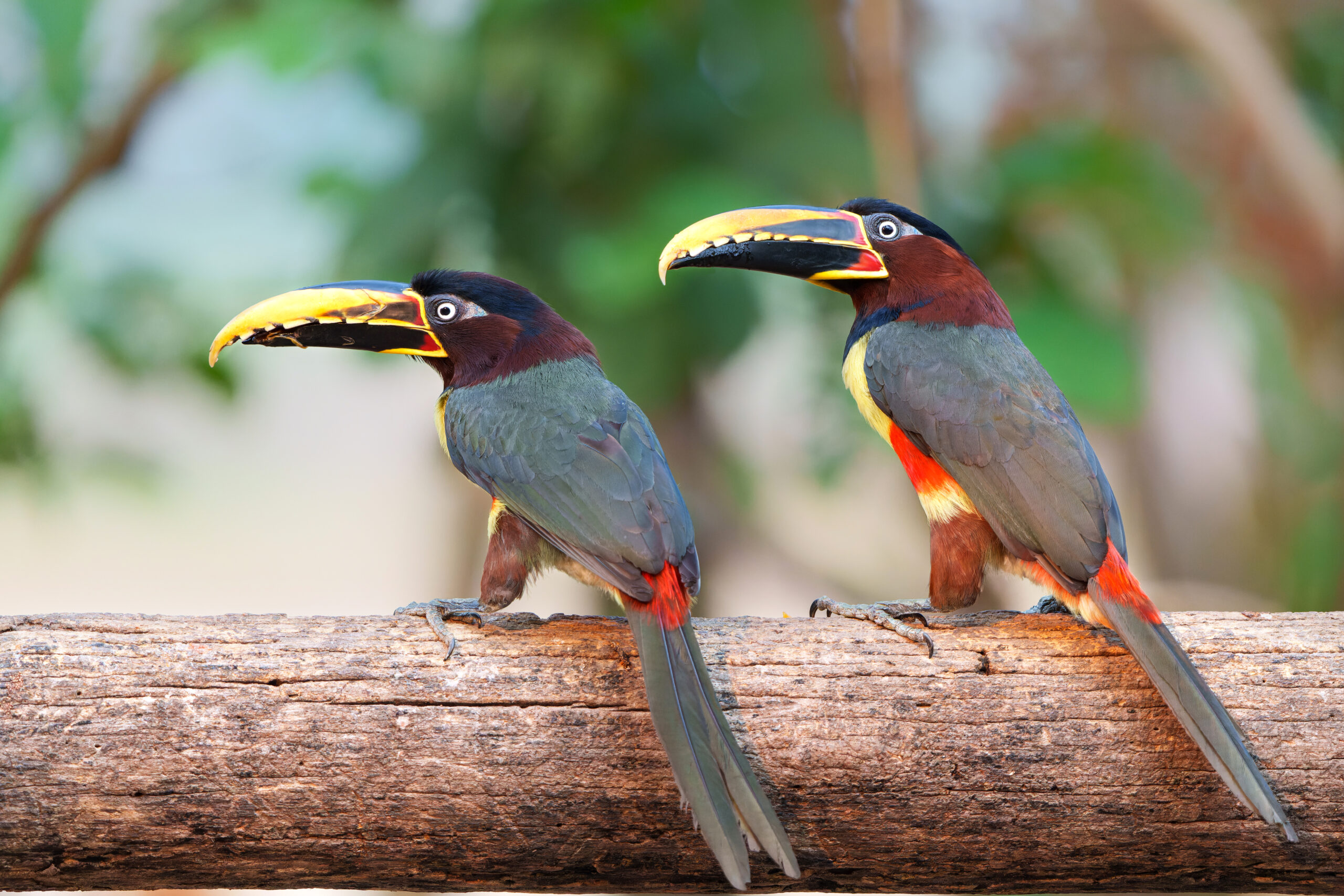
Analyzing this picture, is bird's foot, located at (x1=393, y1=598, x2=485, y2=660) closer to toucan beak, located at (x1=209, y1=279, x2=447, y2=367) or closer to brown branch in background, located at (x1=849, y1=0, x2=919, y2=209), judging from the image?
toucan beak, located at (x1=209, y1=279, x2=447, y2=367)

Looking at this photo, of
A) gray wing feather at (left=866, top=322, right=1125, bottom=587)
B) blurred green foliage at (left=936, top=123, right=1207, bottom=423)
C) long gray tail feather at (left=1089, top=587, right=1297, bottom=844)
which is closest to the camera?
long gray tail feather at (left=1089, top=587, right=1297, bottom=844)

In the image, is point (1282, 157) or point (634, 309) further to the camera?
point (1282, 157)

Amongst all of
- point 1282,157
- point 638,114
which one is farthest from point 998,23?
point 638,114

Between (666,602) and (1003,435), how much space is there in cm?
82

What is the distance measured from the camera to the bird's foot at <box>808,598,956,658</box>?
2.52m

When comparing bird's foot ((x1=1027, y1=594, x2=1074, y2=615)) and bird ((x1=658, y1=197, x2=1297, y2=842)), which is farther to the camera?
bird's foot ((x1=1027, y1=594, x2=1074, y2=615))

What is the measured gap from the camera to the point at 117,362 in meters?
5.66

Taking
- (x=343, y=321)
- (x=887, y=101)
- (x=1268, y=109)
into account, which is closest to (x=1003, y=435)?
(x=343, y=321)

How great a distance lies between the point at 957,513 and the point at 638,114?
3175 mm

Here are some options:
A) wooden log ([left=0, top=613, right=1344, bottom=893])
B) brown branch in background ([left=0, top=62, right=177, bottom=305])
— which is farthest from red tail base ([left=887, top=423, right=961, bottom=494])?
brown branch in background ([left=0, top=62, right=177, bottom=305])

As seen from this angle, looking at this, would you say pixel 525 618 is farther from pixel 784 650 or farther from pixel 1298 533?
pixel 1298 533

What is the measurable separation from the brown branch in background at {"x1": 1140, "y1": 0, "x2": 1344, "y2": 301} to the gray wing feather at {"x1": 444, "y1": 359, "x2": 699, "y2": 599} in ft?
14.0

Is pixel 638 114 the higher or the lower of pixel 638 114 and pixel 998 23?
the lower

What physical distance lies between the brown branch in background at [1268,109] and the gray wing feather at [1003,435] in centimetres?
365
